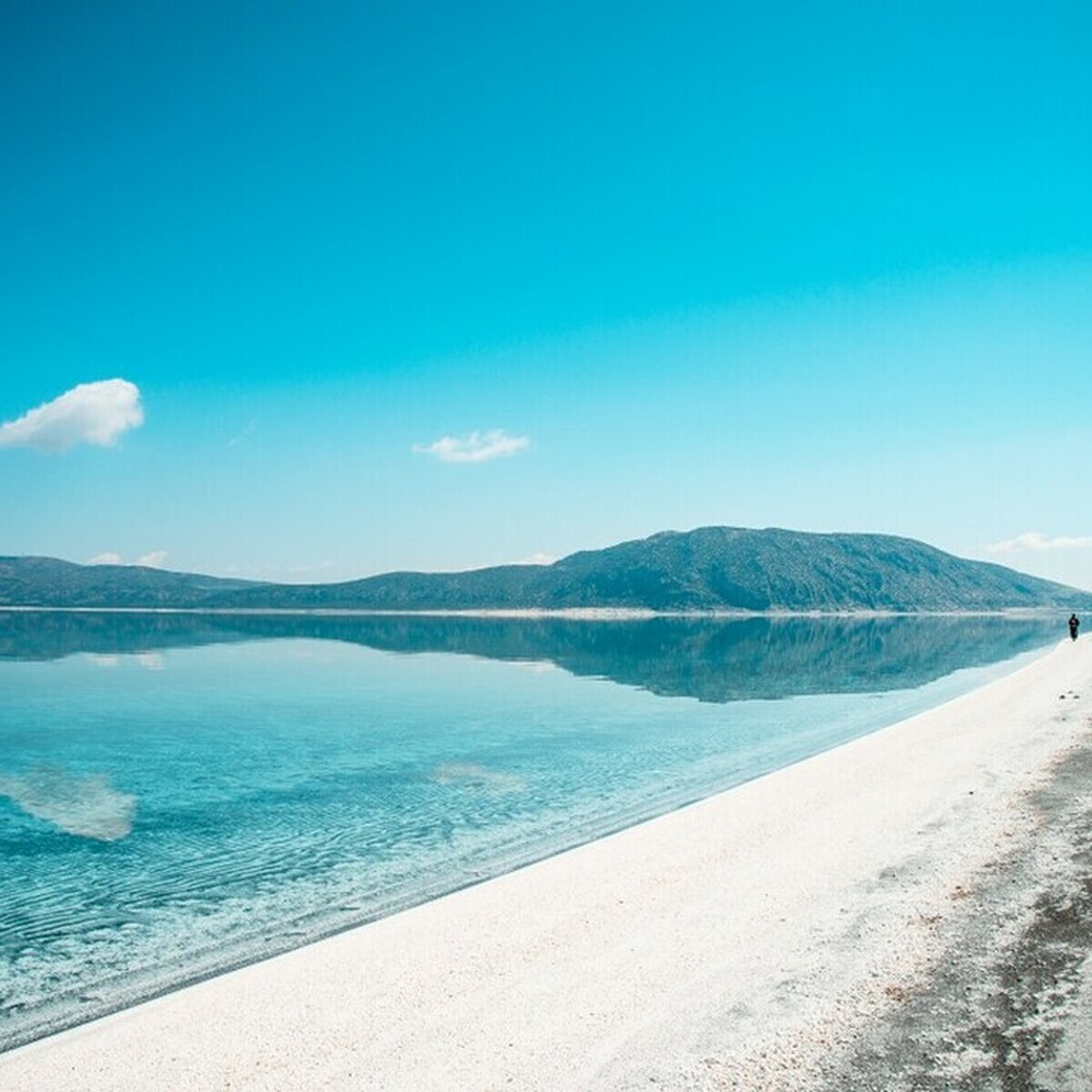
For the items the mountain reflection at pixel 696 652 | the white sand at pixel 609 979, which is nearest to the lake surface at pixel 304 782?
the mountain reflection at pixel 696 652

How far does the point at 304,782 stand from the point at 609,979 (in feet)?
53.0

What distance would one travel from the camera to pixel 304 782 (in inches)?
942

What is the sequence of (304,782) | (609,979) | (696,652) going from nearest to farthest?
(609,979)
(304,782)
(696,652)

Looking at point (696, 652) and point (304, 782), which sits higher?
point (304, 782)

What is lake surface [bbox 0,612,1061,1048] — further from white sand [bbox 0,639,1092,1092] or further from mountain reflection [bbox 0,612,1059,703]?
A: white sand [bbox 0,639,1092,1092]

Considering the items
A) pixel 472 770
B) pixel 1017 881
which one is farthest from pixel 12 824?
pixel 1017 881

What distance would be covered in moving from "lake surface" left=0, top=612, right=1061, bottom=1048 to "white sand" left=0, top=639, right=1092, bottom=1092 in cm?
191

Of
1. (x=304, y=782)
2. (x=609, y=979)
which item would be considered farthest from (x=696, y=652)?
(x=609, y=979)

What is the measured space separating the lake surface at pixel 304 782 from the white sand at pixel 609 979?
Answer: 6.26 feet

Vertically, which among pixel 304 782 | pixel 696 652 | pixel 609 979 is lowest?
pixel 696 652

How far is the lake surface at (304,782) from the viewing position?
13.0m

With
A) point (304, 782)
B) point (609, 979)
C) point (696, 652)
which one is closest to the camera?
point (609, 979)

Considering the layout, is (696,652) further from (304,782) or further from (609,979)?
(609,979)

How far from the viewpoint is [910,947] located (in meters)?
10.3
